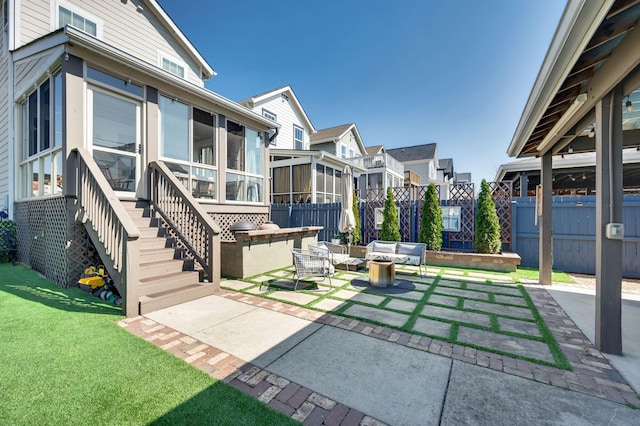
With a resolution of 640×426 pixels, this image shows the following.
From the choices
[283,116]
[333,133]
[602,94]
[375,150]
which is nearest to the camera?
[602,94]

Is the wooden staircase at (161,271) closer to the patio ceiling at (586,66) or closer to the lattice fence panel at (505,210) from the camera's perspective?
the patio ceiling at (586,66)

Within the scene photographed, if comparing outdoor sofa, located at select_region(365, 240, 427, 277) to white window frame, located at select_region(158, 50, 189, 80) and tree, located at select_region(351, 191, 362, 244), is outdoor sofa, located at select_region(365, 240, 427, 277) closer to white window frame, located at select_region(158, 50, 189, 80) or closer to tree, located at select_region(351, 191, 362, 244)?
tree, located at select_region(351, 191, 362, 244)

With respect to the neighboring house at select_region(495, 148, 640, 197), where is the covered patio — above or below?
below

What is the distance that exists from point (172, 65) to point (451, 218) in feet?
41.8

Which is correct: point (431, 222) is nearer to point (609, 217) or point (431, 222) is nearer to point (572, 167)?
point (609, 217)

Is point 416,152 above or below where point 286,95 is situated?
below

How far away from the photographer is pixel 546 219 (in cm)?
615

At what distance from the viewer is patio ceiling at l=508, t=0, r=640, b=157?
87.8 inches

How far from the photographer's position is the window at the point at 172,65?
34.4 feet

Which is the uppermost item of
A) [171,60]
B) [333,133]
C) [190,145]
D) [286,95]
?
[286,95]

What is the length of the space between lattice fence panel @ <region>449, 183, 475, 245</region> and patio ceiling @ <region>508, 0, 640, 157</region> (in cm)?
511

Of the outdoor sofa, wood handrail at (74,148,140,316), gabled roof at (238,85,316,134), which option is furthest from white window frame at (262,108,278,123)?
wood handrail at (74,148,140,316)

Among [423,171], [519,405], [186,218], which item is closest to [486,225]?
[519,405]

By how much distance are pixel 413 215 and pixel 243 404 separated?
9467 millimetres
